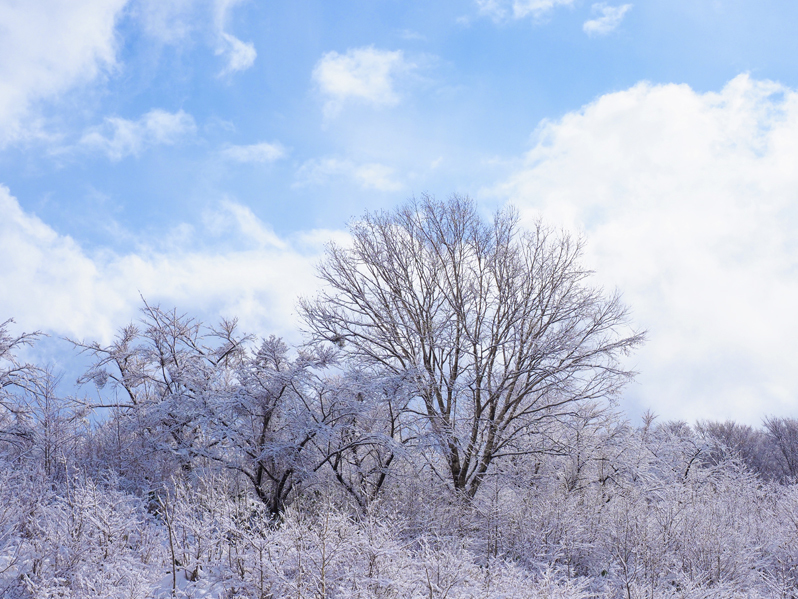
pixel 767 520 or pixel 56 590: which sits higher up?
pixel 56 590

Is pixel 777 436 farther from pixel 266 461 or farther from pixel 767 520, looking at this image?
pixel 266 461

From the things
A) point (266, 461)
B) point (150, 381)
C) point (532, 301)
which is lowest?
point (266, 461)

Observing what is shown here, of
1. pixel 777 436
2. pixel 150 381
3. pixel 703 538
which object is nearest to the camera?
pixel 703 538

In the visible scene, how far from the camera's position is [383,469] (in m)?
11.2

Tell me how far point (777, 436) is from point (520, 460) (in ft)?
120

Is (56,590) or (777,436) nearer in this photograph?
(56,590)

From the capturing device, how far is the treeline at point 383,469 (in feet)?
22.4

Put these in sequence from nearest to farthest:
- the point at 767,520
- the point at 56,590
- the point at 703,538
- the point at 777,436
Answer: the point at 56,590 < the point at 703,538 < the point at 767,520 < the point at 777,436

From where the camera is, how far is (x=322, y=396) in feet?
36.7

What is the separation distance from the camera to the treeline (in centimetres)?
684

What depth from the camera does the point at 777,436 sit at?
126 feet

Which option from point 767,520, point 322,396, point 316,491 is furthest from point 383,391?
point 767,520

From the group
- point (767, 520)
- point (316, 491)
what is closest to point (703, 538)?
point (767, 520)

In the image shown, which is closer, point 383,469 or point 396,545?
point 396,545
